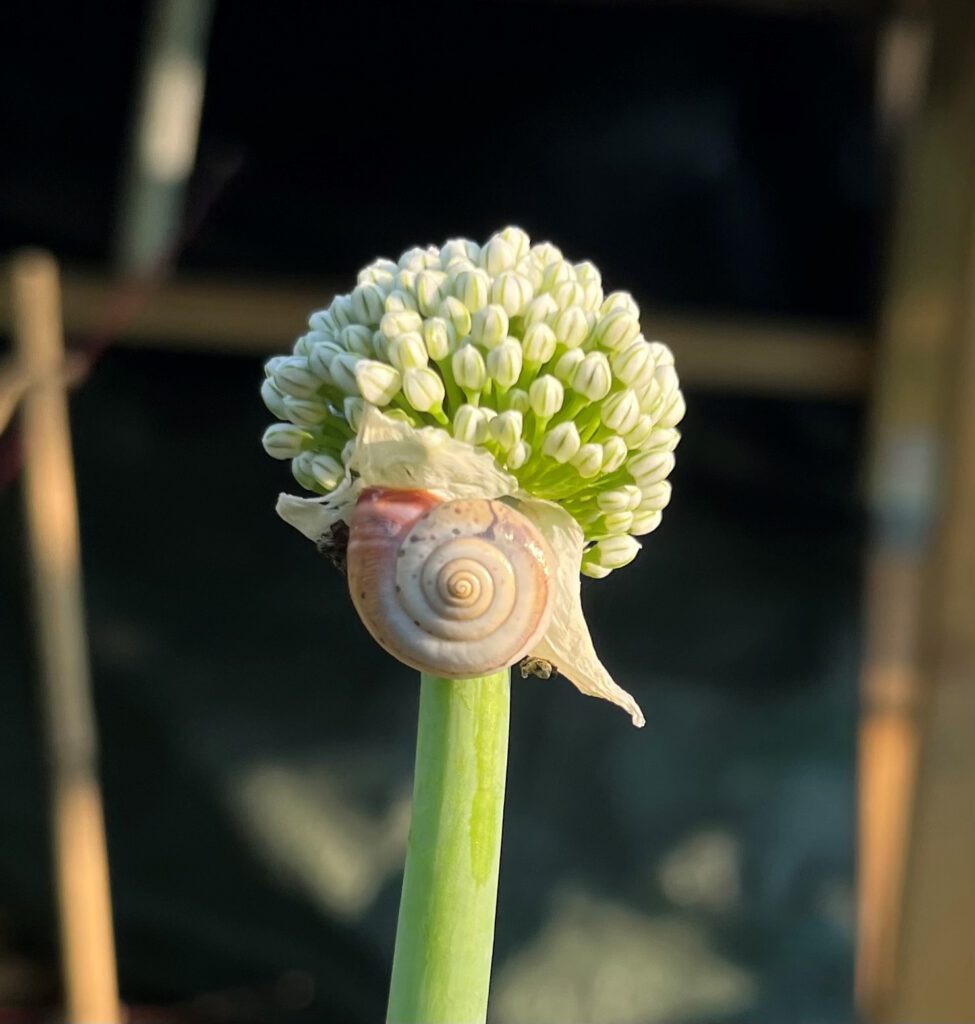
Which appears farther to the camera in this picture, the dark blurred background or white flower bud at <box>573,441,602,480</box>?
the dark blurred background

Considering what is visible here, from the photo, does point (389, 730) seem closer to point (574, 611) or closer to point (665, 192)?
point (665, 192)

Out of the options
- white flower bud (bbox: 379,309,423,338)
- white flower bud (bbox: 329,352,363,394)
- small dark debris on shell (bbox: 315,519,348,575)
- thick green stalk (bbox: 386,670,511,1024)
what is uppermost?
white flower bud (bbox: 379,309,423,338)

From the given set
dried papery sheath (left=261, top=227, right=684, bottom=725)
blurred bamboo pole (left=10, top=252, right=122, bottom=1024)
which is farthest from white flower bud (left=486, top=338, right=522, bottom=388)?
blurred bamboo pole (left=10, top=252, right=122, bottom=1024)

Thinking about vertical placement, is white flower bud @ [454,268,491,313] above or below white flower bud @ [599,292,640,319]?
below

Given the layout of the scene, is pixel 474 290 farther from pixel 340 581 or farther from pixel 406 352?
pixel 340 581

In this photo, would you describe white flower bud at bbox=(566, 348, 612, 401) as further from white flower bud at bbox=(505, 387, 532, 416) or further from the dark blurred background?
the dark blurred background

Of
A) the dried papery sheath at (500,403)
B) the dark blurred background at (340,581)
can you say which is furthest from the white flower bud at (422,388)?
the dark blurred background at (340,581)

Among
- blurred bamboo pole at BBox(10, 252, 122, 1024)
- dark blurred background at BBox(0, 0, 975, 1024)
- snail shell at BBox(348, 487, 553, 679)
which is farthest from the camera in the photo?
dark blurred background at BBox(0, 0, 975, 1024)

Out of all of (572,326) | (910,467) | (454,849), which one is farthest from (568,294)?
(910,467)
